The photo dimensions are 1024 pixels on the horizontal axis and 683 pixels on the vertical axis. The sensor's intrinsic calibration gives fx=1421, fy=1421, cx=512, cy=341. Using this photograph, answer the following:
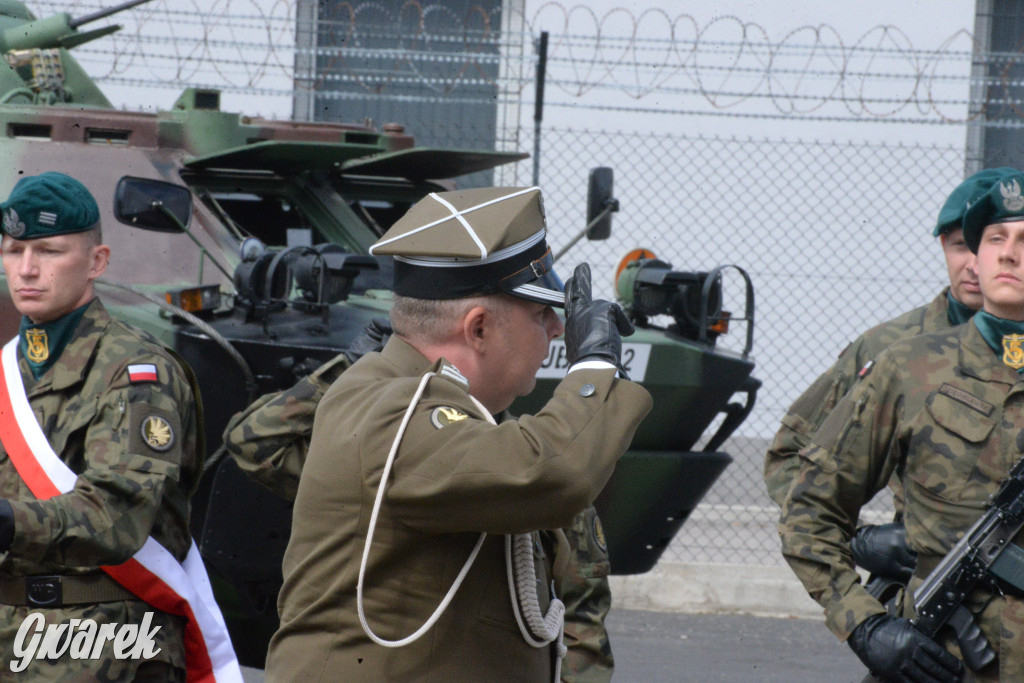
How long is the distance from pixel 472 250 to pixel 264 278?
8.63ft

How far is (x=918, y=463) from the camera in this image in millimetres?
3045

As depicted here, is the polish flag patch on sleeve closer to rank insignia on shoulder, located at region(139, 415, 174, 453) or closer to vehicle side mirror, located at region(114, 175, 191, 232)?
rank insignia on shoulder, located at region(139, 415, 174, 453)

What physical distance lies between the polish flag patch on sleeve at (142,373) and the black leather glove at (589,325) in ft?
4.82

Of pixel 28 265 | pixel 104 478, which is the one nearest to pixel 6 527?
pixel 104 478

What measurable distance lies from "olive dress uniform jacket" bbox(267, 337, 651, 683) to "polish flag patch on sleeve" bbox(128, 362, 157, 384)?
133 cm

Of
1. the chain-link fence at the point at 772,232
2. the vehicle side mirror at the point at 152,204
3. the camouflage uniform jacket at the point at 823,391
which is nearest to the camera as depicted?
the camouflage uniform jacket at the point at 823,391

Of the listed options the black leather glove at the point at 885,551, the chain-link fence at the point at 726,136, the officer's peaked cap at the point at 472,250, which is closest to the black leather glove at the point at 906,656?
the black leather glove at the point at 885,551

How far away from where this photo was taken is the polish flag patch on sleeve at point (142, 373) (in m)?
3.45

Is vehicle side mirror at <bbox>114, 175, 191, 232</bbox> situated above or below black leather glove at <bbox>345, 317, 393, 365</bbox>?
above

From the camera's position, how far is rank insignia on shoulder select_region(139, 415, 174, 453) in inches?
132

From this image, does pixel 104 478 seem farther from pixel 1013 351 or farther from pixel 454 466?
pixel 1013 351

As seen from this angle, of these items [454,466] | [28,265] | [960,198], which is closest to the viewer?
[454,466]

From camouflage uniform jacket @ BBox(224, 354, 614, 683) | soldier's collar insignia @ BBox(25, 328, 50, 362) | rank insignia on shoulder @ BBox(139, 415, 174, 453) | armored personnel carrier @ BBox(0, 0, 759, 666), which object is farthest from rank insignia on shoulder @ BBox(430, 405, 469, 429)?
armored personnel carrier @ BBox(0, 0, 759, 666)

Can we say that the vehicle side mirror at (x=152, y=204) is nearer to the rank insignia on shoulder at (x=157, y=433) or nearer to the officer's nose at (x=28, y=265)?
the officer's nose at (x=28, y=265)
